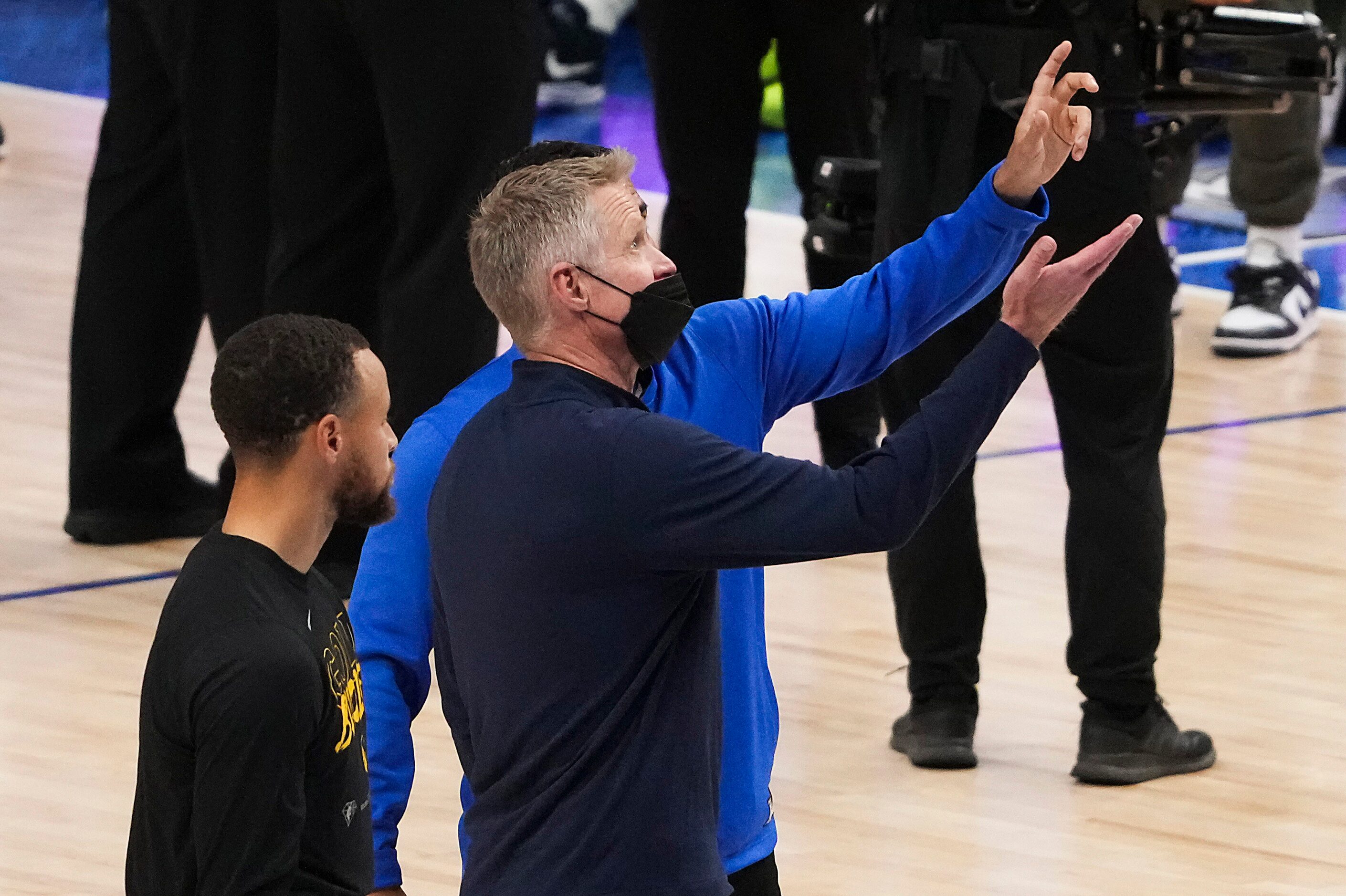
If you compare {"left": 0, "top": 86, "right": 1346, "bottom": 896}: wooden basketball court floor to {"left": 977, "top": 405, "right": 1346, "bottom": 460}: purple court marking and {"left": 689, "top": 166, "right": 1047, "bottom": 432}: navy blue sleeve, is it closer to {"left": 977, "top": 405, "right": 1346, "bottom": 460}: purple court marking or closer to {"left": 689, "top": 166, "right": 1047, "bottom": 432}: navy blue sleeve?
{"left": 977, "top": 405, "right": 1346, "bottom": 460}: purple court marking

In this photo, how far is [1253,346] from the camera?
5.71 meters

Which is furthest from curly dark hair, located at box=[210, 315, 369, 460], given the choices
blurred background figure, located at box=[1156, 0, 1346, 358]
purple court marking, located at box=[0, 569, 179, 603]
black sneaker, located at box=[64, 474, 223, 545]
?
blurred background figure, located at box=[1156, 0, 1346, 358]

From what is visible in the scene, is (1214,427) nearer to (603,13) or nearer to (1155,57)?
(1155,57)

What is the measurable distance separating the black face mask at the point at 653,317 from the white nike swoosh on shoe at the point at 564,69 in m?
7.21

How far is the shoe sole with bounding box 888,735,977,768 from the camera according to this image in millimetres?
3340

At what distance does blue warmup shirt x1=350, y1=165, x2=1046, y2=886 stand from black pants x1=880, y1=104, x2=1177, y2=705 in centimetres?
74

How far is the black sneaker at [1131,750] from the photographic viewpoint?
3.29 m

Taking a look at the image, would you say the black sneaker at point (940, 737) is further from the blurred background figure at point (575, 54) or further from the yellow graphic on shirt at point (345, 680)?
the blurred background figure at point (575, 54)

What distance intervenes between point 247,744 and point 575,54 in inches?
297

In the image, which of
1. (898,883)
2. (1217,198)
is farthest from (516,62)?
(1217,198)

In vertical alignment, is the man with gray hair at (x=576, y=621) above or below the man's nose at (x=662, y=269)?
below

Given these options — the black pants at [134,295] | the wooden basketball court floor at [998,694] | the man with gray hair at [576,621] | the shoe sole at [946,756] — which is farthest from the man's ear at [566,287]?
the black pants at [134,295]

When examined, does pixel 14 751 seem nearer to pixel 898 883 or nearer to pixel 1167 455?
pixel 898 883

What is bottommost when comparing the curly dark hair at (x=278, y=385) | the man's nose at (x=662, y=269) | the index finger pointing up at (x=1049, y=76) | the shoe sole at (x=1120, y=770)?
the shoe sole at (x=1120, y=770)
